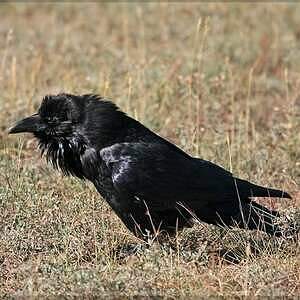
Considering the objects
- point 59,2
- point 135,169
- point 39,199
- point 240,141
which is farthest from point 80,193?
point 59,2

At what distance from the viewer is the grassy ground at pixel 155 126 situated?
16.5 feet

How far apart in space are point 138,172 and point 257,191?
84cm

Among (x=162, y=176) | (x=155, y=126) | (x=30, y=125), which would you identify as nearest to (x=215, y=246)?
(x=162, y=176)

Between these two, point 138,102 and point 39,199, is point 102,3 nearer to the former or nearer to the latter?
point 138,102

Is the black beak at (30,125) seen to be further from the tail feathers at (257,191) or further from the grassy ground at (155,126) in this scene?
the tail feathers at (257,191)

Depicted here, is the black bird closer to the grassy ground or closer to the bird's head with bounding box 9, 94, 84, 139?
the bird's head with bounding box 9, 94, 84, 139

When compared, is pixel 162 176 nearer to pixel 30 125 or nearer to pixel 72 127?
pixel 72 127

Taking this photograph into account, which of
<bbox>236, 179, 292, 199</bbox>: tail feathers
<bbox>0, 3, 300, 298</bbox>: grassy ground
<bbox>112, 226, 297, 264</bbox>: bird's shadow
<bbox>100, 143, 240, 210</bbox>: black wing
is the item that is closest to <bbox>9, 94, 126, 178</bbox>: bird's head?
<bbox>100, 143, 240, 210</bbox>: black wing

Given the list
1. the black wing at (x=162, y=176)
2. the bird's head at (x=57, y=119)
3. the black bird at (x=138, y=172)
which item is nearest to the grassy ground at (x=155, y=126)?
the black bird at (x=138, y=172)

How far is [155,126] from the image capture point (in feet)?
26.8

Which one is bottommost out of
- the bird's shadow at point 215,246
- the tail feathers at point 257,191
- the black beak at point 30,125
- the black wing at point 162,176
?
the bird's shadow at point 215,246

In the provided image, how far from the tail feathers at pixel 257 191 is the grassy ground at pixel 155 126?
0.91 feet

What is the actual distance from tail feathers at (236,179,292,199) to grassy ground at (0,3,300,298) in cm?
28

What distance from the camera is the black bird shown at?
18.3 feet
